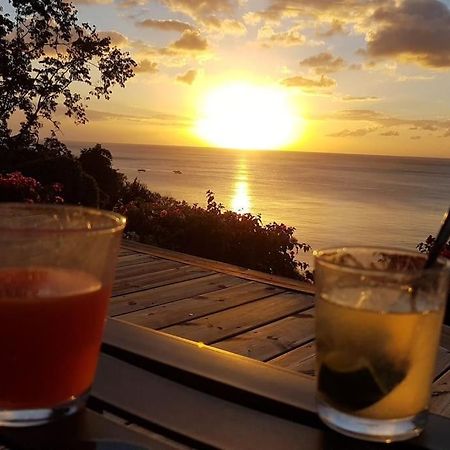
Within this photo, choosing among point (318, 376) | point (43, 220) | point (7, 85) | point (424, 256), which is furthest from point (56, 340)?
point (7, 85)

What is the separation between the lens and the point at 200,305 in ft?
11.4

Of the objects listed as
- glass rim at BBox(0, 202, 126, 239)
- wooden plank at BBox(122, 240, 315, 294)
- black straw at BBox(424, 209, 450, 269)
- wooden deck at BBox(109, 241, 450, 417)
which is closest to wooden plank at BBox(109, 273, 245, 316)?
wooden deck at BBox(109, 241, 450, 417)

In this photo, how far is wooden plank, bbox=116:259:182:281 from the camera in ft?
13.4

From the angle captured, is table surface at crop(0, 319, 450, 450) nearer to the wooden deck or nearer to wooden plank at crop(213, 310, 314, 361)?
the wooden deck

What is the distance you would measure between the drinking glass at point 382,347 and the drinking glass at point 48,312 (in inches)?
9.0

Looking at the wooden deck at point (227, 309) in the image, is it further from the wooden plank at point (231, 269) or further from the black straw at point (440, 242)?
the black straw at point (440, 242)

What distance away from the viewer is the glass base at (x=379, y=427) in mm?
656

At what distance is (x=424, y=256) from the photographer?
2.34 ft

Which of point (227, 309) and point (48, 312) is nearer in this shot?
point (48, 312)

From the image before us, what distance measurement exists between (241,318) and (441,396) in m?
1.08

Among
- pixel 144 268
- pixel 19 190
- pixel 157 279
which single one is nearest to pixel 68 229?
pixel 157 279

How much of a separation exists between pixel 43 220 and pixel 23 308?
4.9 inches

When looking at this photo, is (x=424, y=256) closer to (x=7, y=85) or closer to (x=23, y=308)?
(x=23, y=308)

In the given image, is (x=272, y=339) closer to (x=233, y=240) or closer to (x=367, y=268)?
(x=367, y=268)
